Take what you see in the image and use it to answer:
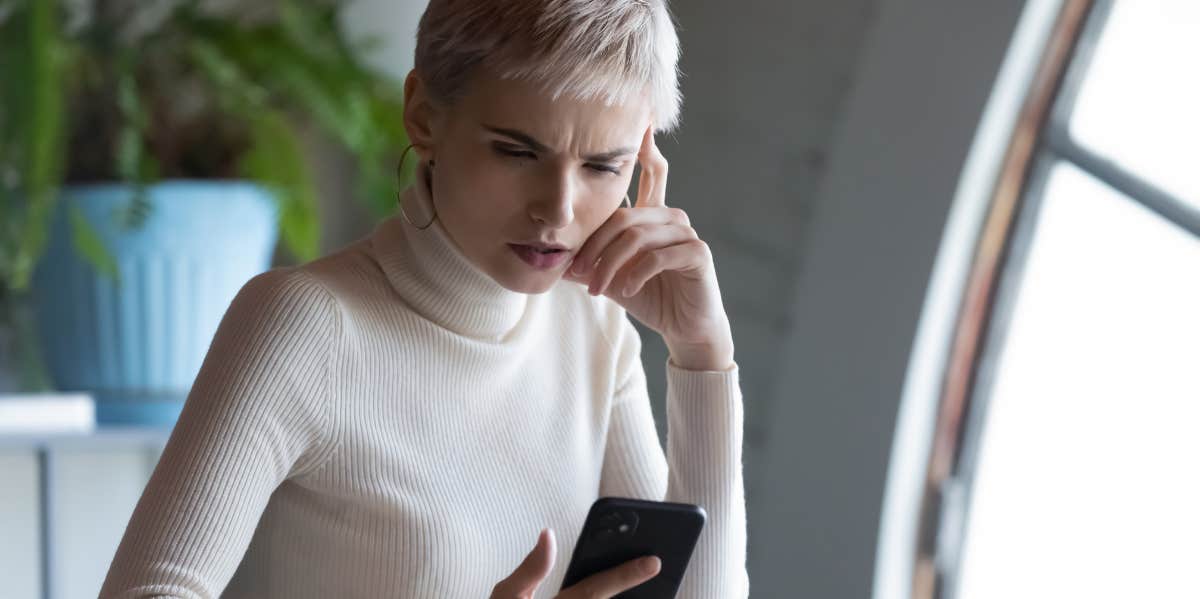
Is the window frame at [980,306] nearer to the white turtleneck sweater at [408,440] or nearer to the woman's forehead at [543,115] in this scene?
the white turtleneck sweater at [408,440]

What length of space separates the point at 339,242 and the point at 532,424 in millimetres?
1776

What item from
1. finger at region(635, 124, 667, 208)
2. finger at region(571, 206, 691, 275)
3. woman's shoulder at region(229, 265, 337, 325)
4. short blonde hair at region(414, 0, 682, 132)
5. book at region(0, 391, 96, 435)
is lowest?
book at region(0, 391, 96, 435)

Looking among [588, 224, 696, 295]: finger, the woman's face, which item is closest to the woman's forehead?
the woman's face

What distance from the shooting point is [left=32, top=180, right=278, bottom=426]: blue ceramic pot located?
2.44m

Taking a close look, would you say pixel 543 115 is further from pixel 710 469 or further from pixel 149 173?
pixel 149 173

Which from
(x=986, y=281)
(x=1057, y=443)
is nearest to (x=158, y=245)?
(x=986, y=281)

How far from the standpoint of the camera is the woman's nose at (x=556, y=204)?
1196 mm

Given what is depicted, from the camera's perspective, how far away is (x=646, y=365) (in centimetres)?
277

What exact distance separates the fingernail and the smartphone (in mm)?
16

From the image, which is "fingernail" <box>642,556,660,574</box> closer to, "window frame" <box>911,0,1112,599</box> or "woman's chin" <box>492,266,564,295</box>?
"woman's chin" <box>492,266,564,295</box>

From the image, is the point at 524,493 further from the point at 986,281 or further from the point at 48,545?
the point at 986,281

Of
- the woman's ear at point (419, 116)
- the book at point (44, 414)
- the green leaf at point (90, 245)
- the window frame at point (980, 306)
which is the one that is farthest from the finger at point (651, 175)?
the green leaf at point (90, 245)

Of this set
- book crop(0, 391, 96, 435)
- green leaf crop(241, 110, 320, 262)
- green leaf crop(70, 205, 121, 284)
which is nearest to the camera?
book crop(0, 391, 96, 435)

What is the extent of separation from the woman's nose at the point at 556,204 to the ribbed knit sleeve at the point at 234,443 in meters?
0.21
